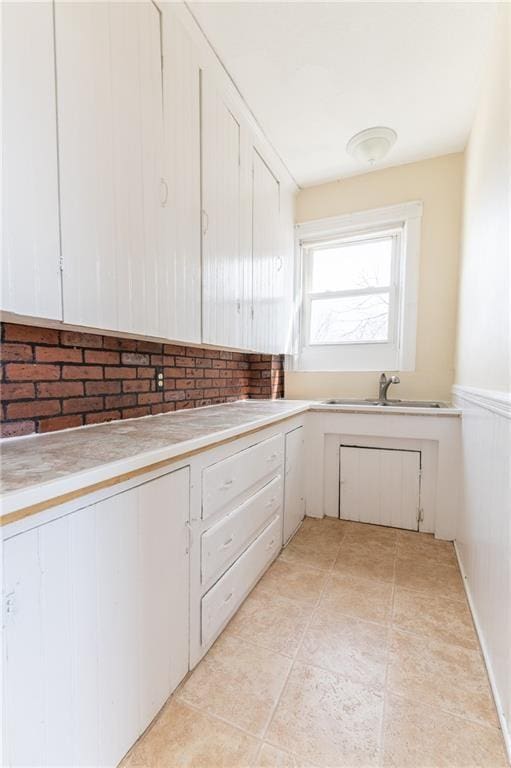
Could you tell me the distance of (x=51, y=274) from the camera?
949 millimetres

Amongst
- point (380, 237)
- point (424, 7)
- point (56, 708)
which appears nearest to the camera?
point (56, 708)

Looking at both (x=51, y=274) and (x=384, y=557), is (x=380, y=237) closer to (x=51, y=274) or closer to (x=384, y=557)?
(x=384, y=557)

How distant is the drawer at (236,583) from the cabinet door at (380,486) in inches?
30.3

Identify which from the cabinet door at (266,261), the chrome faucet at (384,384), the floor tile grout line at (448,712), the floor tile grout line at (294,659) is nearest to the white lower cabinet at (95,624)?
the floor tile grout line at (294,659)

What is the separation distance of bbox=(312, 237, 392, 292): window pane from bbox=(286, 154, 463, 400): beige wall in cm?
29

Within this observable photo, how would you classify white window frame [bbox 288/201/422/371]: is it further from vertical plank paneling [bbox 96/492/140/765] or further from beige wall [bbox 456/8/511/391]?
vertical plank paneling [bbox 96/492/140/765]

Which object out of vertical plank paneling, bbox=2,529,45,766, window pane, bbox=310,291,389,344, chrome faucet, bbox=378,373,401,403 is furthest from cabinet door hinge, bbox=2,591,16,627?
window pane, bbox=310,291,389,344

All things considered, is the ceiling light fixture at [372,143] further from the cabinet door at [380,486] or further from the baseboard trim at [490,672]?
the baseboard trim at [490,672]

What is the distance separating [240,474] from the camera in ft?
4.56

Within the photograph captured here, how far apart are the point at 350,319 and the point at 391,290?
1.32 ft

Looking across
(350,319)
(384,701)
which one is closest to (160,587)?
(384,701)

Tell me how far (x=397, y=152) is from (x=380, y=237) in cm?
59

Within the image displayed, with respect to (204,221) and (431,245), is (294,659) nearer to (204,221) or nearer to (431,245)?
(204,221)

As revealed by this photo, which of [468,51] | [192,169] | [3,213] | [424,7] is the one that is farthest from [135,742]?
[468,51]
